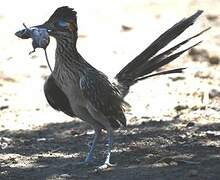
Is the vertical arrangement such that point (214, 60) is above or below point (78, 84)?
above

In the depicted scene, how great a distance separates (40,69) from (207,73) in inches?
115

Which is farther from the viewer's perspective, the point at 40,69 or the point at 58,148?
the point at 40,69

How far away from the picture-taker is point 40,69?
12977 mm

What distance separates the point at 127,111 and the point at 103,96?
342cm

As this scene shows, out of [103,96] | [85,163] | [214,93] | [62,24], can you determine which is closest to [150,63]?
[103,96]

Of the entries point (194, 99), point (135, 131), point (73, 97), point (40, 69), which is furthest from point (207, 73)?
point (73, 97)

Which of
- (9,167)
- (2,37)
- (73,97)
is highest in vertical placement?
(2,37)

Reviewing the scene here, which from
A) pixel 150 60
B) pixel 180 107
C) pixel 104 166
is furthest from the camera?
pixel 180 107

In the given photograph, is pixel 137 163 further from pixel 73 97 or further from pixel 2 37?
pixel 2 37

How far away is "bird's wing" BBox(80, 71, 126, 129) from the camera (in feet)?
23.6

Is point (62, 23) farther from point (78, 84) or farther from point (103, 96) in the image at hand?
point (103, 96)

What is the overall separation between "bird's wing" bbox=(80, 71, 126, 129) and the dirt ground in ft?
1.63

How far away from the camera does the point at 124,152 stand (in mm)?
7969

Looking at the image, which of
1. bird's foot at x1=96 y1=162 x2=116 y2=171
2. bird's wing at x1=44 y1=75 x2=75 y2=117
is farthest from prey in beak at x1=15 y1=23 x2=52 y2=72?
bird's foot at x1=96 y1=162 x2=116 y2=171
